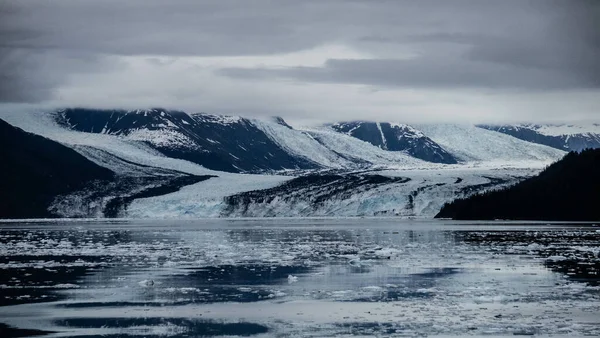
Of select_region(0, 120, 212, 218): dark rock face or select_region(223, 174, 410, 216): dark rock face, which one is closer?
select_region(223, 174, 410, 216): dark rock face

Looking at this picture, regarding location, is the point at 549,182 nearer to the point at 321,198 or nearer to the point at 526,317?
the point at 321,198

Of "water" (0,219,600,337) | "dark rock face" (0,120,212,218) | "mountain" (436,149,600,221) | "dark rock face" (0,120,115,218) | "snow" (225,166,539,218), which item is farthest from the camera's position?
"dark rock face" (0,120,115,218)

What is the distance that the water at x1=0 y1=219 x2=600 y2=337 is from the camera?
2088cm

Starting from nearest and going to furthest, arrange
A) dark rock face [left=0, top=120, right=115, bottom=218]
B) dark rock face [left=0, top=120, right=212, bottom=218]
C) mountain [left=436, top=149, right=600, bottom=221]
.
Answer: mountain [left=436, top=149, right=600, bottom=221] < dark rock face [left=0, top=120, right=212, bottom=218] < dark rock face [left=0, top=120, right=115, bottom=218]

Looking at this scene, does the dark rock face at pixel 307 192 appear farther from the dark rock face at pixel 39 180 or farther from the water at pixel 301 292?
the water at pixel 301 292

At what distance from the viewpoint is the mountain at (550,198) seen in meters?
111

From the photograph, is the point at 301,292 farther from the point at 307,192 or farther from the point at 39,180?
the point at 39,180

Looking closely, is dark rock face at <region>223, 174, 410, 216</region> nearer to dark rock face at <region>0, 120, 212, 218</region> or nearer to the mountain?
dark rock face at <region>0, 120, 212, 218</region>

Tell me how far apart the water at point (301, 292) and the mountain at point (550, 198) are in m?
67.9

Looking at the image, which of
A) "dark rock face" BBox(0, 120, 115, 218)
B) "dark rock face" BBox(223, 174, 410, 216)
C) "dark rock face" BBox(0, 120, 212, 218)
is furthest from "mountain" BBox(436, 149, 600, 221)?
"dark rock face" BBox(0, 120, 115, 218)

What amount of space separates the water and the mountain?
223 ft

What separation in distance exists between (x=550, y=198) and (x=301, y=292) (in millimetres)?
93766

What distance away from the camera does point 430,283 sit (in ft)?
96.0

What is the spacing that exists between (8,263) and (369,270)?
568 inches
